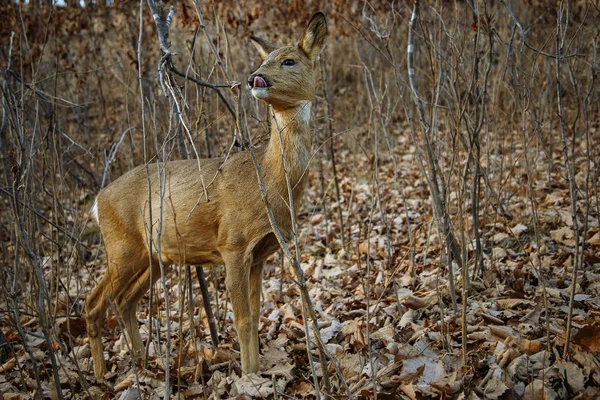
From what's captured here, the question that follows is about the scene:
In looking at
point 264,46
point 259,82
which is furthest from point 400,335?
point 264,46

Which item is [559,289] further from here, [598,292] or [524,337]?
[524,337]

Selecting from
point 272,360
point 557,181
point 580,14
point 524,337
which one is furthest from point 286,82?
point 580,14

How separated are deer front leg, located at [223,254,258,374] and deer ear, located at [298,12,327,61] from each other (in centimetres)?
144

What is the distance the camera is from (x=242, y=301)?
355cm

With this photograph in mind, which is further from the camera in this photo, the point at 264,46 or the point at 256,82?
the point at 264,46

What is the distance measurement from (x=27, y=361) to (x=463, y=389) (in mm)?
3253

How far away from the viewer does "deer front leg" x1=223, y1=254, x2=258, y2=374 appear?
139 inches

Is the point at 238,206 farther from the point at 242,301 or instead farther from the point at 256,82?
the point at 256,82

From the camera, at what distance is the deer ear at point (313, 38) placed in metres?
3.64

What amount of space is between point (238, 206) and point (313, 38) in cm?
124

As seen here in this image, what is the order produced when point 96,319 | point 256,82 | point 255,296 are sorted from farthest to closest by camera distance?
point 96,319, point 255,296, point 256,82

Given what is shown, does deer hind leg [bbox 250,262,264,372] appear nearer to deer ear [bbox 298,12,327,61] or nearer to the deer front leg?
the deer front leg

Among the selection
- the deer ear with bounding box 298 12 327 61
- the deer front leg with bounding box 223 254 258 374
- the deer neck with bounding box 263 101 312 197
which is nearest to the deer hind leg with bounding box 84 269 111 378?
the deer front leg with bounding box 223 254 258 374

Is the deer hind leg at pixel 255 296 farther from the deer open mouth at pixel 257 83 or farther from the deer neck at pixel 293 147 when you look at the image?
the deer open mouth at pixel 257 83
